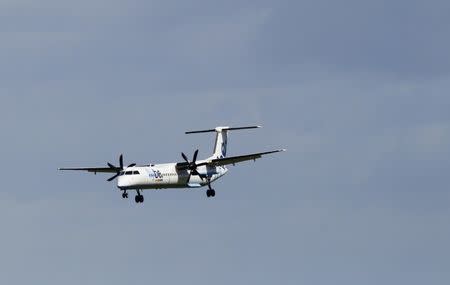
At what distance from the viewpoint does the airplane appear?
186 metres

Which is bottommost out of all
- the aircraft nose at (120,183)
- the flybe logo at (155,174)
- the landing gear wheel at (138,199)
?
the landing gear wheel at (138,199)

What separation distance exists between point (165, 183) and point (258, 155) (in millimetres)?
10686

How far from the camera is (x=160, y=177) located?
188 meters

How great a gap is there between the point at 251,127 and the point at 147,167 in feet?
52.1

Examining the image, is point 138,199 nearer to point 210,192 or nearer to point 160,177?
point 160,177

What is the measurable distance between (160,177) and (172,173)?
209 cm

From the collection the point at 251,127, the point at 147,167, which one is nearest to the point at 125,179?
the point at 147,167

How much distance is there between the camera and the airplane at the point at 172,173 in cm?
18588

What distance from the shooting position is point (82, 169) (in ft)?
643

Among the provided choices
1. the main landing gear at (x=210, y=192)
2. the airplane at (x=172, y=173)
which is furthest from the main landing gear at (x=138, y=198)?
the main landing gear at (x=210, y=192)

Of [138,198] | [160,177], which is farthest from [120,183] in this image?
[160,177]

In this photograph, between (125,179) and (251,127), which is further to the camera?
(251,127)

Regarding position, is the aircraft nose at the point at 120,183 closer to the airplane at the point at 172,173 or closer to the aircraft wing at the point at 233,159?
the airplane at the point at 172,173

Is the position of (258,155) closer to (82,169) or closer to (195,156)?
(195,156)
